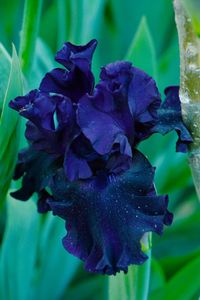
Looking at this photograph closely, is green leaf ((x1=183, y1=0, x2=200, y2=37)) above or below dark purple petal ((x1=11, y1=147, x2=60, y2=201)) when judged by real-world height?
above

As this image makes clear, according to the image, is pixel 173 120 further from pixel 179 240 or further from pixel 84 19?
Result: pixel 179 240

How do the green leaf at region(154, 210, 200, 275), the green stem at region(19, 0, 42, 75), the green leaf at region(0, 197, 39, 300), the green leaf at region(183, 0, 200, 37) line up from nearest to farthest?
the green leaf at region(183, 0, 200, 37)
the green stem at region(19, 0, 42, 75)
the green leaf at region(0, 197, 39, 300)
the green leaf at region(154, 210, 200, 275)

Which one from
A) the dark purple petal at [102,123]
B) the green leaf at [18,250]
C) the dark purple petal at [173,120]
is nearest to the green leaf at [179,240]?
the green leaf at [18,250]

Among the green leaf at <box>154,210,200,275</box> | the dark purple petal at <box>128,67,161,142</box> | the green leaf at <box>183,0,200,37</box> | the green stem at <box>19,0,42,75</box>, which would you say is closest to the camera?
the green leaf at <box>183,0,200,37</box>

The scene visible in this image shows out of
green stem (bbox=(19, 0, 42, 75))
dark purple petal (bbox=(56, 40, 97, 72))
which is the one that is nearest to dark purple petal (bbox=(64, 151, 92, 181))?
dark purple petal (bbox=(56, 40, 97, 72))

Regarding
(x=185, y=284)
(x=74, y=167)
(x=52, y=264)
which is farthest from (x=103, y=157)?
(x=52, y=264)

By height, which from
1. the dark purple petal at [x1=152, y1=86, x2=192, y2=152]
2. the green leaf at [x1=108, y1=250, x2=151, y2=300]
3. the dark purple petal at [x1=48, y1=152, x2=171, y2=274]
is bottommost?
the green leaf at [x1=108, y1=250, x2=151, y2=300]

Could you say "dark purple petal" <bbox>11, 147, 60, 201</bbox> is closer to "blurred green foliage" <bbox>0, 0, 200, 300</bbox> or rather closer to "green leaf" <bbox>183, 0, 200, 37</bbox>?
"blurred green foliage" <bbox>0, 0, 200, 300</bbox>

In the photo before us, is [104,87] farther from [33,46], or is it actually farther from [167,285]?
[167,285]
